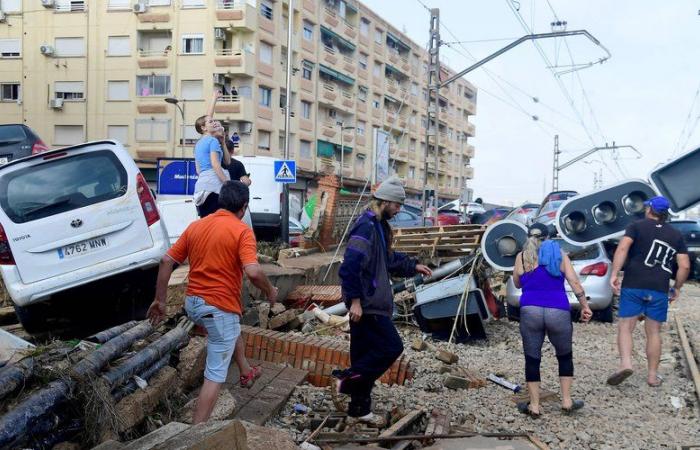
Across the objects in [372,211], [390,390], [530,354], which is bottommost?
[390,390]

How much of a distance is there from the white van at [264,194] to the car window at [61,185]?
34.1 feet

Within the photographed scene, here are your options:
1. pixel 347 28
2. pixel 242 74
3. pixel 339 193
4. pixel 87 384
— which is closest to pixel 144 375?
pixel 87 384

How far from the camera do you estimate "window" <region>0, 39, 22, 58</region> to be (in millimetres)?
44594

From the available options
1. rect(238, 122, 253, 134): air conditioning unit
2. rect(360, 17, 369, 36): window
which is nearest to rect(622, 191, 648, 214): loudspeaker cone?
rect(238, 122, 253, 134): air conditioning unit

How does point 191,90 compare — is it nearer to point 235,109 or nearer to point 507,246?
point 235,109

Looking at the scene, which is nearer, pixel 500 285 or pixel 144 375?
pixel 144 375

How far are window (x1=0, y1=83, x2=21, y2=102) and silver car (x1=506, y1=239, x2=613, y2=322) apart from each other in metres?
43.3

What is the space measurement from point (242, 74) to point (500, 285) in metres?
31.9

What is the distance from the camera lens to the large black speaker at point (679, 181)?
6.28 meters

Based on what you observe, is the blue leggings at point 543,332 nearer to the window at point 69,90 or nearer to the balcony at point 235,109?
the balcony at point 235,109

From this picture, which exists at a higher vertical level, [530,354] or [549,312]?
[549,312]

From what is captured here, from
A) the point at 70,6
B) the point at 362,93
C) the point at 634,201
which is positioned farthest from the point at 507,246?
the point at 362,93

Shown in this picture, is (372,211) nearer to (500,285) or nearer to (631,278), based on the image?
(631,278)

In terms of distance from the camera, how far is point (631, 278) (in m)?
6.73
